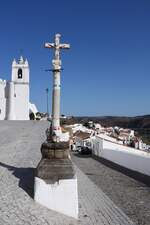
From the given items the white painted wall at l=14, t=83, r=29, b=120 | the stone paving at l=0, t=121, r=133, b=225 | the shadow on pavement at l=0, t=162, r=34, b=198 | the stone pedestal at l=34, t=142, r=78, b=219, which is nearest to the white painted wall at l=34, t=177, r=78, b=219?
the stone pedestal at l=34, t=142, r=78, b=219

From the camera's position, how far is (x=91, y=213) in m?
7.97

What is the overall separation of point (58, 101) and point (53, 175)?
1641 mm

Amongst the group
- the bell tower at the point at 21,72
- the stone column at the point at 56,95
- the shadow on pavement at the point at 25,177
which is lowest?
the shadow on pavement at the point at 25,177

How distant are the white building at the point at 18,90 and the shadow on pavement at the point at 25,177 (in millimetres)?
44872

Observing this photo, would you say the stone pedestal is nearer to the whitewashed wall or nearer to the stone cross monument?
the stone cross monument

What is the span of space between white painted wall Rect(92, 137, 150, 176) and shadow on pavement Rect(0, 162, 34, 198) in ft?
15.1

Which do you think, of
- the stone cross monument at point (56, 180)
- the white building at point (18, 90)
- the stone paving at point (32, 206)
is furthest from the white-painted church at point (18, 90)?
the stone cross monument at point (56, 180)

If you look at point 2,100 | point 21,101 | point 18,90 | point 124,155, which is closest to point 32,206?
point 124,155

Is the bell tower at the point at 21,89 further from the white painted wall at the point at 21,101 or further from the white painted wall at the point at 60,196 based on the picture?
the white painted wall at the point at 60,196

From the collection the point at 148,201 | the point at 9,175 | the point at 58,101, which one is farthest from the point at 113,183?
the point at 58,101

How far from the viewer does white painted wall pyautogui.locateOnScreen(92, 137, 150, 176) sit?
13.8 metres

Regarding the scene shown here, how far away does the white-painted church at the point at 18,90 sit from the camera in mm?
56219

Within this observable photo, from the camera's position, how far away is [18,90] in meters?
56.7

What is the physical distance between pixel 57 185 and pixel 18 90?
165 feet
